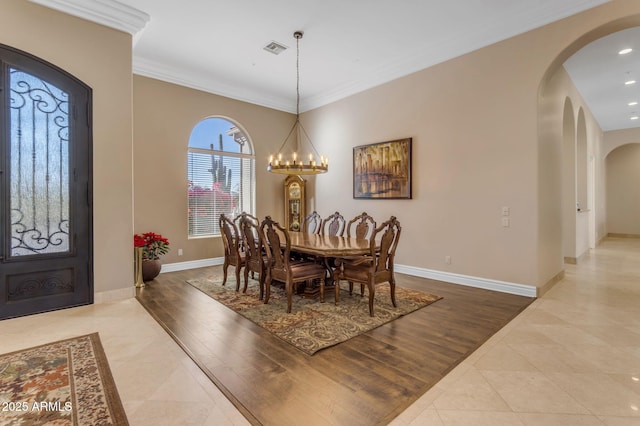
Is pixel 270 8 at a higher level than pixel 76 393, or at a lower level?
higher

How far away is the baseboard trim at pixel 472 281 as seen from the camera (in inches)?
165

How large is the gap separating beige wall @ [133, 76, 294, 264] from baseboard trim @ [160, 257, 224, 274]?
Result: 0.07 metres

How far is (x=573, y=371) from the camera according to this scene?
232cm

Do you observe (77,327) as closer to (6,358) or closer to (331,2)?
(6,358)

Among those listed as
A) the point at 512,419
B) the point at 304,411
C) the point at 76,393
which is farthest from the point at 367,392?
the point at 76,393

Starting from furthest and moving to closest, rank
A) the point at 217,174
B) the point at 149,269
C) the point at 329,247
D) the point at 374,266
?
the point at 217,174, the point at 149,269, the point at 329,247, the point at 374,266

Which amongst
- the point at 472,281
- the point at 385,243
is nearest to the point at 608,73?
the point at 472,281

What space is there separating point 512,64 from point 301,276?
3.99 meters

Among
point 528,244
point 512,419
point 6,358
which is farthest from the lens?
point 528,244

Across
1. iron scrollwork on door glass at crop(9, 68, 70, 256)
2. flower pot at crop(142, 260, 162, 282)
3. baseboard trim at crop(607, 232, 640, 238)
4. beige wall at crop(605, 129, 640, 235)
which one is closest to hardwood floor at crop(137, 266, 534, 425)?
flower pot at crop(142, 260, 162, 282)

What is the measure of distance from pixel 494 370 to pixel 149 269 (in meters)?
4.70

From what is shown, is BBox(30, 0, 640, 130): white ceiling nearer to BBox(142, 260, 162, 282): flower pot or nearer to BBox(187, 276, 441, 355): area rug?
BBox(142, 260, 162, 282): flower pot

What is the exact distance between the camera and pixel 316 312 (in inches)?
139

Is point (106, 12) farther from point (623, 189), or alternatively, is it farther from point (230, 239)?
point (623, 189)
